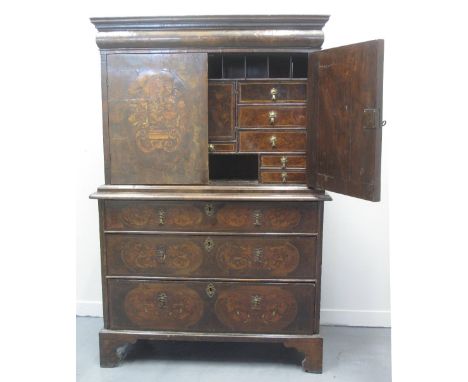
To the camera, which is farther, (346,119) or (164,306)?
(164,306)

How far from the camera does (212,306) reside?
2939 millimetres

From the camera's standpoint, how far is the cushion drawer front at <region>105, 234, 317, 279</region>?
9.48 feet

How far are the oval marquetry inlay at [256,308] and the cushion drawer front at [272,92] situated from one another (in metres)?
1.07

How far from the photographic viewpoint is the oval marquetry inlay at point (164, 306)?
2943 millimetres

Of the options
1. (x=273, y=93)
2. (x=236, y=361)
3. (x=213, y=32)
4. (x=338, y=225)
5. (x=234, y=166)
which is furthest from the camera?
(x=338, y=225)

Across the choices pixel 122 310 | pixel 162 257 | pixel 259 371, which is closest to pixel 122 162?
pixel 162 257

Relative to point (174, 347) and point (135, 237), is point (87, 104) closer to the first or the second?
point (135, 237)

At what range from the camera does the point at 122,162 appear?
2.91 metres

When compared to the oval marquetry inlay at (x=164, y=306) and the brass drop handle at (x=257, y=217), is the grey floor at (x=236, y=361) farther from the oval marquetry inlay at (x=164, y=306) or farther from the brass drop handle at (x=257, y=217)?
the brass drop handle at (x=257, y=217)

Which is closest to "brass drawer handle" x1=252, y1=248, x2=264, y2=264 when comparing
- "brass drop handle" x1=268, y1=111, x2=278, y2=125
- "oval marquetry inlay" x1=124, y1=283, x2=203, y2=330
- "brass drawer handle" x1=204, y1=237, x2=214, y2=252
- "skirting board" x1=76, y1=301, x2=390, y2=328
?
"brass drawer handle" x1=204, y1=237, x2=214, y2=252

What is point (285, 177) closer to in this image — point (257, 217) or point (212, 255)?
point (257, 217)

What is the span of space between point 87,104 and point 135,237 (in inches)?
45.8

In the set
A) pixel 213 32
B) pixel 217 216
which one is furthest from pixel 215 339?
pixel 213 32

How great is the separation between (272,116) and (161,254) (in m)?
1.00
